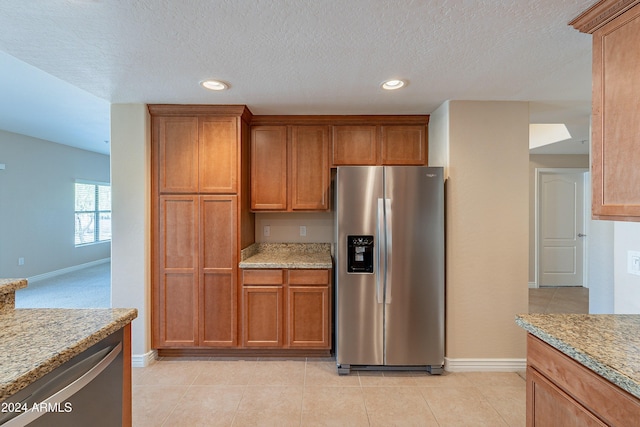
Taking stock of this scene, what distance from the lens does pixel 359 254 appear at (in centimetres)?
255

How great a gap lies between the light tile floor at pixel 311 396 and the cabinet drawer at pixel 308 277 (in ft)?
2.39

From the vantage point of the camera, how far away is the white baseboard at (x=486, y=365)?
8.55ft

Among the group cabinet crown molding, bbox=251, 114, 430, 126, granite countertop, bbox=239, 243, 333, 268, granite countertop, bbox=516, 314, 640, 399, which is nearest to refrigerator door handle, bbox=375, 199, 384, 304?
granite countertop, bbox=239, 243, 333, 268

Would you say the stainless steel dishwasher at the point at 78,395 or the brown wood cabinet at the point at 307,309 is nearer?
the stainless steel dishwasher at the point at 78,395

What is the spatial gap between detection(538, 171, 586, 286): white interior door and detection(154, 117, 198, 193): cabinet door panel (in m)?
5.39

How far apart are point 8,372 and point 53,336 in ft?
0.85

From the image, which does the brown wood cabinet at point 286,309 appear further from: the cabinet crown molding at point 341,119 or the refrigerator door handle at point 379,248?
the cabinet crown molding at point 341,119

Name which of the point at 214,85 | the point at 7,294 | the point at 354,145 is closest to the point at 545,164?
the point at 354,145

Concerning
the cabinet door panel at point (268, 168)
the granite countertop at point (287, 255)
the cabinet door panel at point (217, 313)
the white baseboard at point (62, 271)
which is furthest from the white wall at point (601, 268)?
the white baseboard at point (62, 271)

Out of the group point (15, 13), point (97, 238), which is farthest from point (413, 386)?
point (97, 238)

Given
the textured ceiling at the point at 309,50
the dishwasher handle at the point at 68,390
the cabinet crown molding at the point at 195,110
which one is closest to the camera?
the dishwasher handle at the point at 68,390

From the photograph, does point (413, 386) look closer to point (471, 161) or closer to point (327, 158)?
point (471, 161)

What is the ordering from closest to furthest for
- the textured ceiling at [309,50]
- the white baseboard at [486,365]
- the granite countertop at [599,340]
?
the granite countertop at [599,340] → the textured ceiling at [309,50] → the white baseboard at [486,365]

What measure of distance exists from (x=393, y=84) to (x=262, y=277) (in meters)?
1.94
